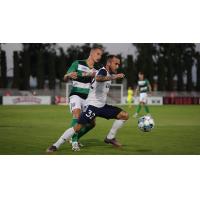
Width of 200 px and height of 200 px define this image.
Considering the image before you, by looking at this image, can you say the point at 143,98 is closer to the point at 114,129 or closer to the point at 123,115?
the point at 114,129

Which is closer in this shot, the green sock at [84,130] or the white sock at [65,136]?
the white sock at [65,136]

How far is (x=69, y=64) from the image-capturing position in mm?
10250

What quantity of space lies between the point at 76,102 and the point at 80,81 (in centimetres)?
43

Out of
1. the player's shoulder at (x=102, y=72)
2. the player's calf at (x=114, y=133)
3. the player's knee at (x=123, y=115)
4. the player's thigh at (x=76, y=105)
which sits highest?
the player's shoulder at (x=102, y=72)

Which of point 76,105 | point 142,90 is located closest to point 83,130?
point 76,105

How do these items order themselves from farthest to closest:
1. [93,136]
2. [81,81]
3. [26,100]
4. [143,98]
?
1. [143,98]
2. [26,100]
3. [93,136]
4. [81,81]

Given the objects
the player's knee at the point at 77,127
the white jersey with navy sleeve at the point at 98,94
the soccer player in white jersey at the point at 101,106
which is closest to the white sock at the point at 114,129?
the soccer player in white jersey at the point at 101,106

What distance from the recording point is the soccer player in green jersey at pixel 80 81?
378 inches

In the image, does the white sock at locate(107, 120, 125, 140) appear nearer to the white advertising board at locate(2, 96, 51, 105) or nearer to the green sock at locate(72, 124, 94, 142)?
the green sock at locate(72, 124, 94, 142)

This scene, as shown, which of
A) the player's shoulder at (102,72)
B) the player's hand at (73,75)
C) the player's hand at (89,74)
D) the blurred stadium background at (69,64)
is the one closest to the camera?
the player's shoulder at (102,72)

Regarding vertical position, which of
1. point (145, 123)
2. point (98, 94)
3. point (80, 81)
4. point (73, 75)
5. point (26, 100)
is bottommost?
point (145, 123)

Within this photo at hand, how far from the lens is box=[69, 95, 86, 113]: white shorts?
9.59m

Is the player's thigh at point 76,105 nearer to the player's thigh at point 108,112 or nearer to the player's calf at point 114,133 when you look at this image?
the player's thigh at point 108,112
